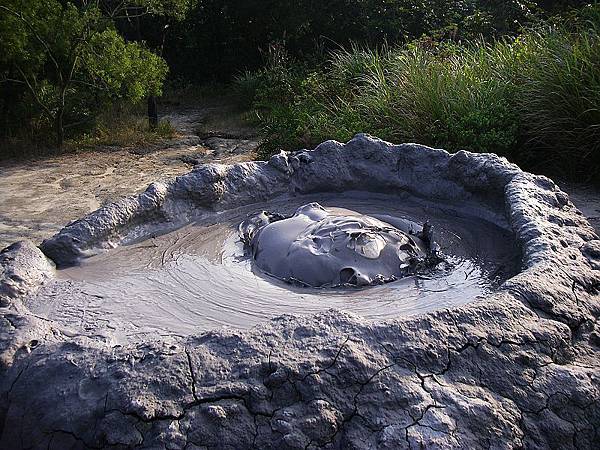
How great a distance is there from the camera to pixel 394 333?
2.05 m

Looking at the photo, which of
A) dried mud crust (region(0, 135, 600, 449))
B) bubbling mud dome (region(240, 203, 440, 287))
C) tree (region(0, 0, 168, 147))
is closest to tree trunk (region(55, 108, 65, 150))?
tree (region(0, 0, 168, 147))

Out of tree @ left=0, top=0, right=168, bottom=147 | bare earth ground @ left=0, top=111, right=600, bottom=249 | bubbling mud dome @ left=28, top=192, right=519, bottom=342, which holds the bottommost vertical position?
bare earth ground @ left=0, top=111, right=600, bottom=249

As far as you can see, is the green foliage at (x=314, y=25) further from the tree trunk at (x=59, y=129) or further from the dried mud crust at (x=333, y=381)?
the dried mud crust at (x=333, y=381)

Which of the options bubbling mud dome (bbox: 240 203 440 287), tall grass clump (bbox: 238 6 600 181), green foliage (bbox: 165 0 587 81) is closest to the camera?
bubbling mud dome (bbox: 240 203 440 287)

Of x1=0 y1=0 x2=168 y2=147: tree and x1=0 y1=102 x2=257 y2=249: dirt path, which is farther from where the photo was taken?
x1=0 y1=0 x2=168 y2=147: tree

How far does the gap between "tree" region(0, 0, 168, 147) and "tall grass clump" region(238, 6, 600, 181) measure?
190cm

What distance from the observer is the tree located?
7.54m

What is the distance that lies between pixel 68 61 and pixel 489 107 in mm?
4983

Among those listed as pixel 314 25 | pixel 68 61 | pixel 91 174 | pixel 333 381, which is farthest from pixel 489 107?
pixel 314 25

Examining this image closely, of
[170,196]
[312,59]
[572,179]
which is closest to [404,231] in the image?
[170,196]

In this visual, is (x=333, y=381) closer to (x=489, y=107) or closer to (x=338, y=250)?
(x=338, y=250)

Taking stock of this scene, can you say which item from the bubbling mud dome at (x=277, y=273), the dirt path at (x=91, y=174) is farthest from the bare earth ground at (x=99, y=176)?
the bubbling mud dome at (x=277, y=273)

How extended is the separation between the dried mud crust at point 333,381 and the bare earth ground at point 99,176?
2.76 m

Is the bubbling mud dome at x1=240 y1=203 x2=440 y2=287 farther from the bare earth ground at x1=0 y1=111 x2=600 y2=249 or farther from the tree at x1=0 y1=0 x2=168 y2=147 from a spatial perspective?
the tree at x1=0 y1=0 x2=168 y2=147
